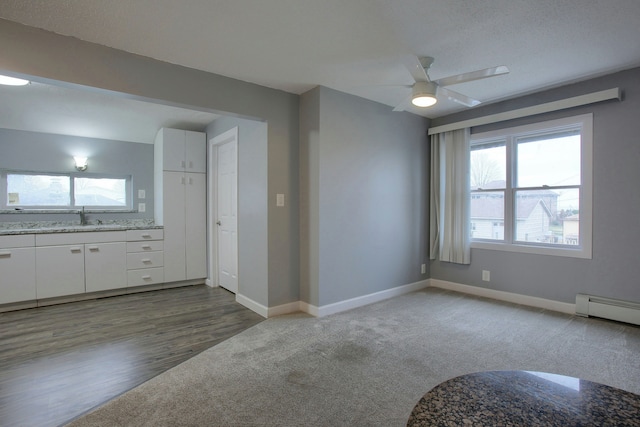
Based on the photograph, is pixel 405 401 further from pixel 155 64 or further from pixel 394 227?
pixel 155 64

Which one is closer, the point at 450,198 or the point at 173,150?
the point at 450,198

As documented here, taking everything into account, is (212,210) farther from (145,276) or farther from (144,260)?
(145,276)

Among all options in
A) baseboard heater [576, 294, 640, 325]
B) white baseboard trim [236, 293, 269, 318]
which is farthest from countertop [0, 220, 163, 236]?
baseboard heater [576, 294, 640, 325]

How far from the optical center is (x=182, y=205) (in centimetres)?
464

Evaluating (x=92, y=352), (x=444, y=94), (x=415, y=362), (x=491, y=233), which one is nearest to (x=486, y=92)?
(x=444, y=94)

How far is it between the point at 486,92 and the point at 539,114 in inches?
26.2

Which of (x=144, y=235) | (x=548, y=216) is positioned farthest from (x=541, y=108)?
(x=144, y=235)

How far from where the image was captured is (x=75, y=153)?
4.60 m

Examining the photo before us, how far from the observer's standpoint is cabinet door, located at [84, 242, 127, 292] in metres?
3.99

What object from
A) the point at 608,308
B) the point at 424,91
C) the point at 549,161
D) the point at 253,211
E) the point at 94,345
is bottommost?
the point at 94,345

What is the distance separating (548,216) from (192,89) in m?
4.00

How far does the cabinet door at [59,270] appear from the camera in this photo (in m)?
3.70

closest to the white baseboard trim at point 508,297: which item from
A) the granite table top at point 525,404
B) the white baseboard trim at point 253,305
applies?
the white baseboard trim at point 253,305

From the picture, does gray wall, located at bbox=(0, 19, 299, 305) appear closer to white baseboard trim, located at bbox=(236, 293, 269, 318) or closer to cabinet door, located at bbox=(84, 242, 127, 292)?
white baseboard trim, located at bbox=(236, 293, 269, 318)
